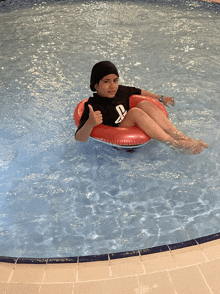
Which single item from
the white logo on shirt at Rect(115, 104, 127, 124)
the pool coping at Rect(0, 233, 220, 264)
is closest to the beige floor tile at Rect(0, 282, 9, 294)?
the pool coping at Rect(0, 233, 220, 264)

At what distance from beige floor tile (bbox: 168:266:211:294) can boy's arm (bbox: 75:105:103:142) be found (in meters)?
1.20

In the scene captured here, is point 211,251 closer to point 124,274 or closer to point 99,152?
point 124,274

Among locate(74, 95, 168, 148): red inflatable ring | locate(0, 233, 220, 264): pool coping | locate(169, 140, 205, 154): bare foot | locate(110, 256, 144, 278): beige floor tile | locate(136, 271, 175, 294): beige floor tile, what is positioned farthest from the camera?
locate(169, 140, 205, 154): bare foot

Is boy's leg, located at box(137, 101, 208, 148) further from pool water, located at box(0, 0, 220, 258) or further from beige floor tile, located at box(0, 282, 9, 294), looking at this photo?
beige floor tile, located at box(0, 282, 9, 294)

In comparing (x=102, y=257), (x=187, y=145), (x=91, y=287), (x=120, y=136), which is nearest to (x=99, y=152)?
(x=120, y=136)

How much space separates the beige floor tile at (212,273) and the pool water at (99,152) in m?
0.36

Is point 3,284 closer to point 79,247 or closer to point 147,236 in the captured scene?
A: point 79,247

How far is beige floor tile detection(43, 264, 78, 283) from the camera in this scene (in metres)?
1.68

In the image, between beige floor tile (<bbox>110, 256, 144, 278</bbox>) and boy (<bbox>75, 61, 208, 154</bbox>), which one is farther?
boy (<bbox>75, 61, 208, 154</bbox>)

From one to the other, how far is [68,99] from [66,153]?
999 millimetres

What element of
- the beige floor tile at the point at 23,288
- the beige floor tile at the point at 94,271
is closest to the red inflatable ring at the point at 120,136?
the beige floor tile at the point at 94,271

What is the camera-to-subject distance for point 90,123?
240 cm

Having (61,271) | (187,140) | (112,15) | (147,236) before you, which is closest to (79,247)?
(61,271)

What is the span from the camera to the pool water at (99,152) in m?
2.15
